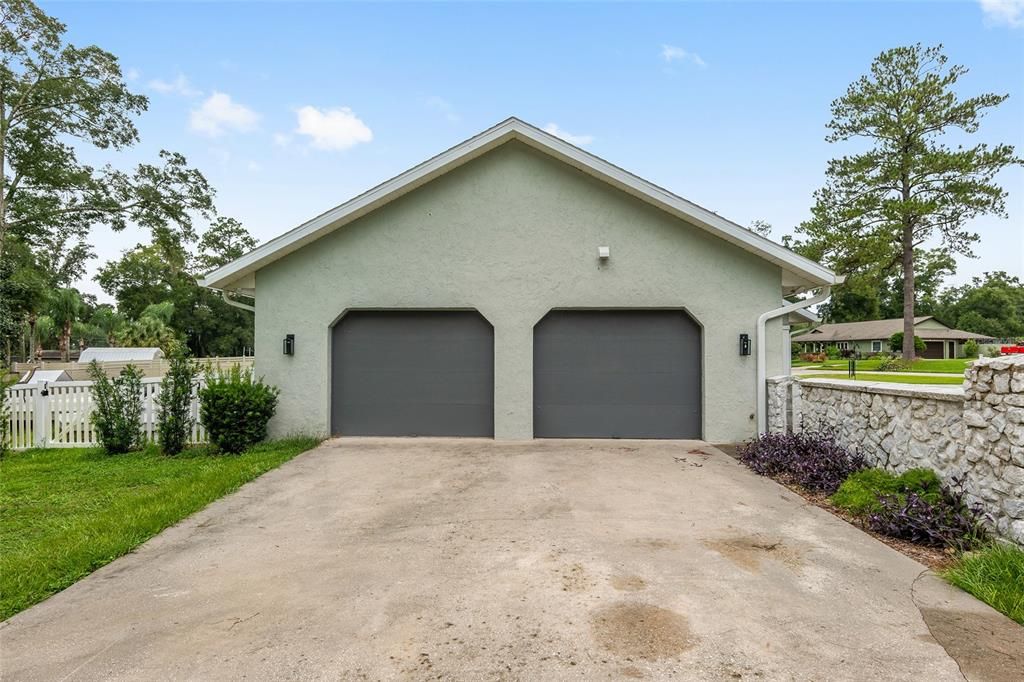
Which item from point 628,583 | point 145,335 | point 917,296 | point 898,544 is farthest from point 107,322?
point 917,296

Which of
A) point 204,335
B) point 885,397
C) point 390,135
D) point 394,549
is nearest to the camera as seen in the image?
point 394,549

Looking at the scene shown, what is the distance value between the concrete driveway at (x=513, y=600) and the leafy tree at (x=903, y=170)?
26.0 m

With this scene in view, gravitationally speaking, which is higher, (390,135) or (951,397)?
(390,135)

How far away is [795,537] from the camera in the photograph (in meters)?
4.01

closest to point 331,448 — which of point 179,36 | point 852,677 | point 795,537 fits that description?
point 795,537

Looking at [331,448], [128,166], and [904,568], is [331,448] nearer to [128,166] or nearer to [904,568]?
[904,568]

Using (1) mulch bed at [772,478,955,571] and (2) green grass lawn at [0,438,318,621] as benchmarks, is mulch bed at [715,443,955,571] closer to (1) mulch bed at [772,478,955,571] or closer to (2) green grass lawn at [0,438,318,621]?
(1) mulch bed at [772,478,955,571]

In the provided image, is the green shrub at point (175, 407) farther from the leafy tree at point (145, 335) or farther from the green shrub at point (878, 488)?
the leafy tree at point (145, 335)

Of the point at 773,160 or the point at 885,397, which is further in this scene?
the point at 773,160

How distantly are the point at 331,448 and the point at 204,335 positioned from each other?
44545 millimetres

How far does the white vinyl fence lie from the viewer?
7926mm

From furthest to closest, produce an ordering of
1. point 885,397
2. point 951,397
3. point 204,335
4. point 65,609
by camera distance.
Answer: point 204,335 < point 885,397 < point 951,397 < point 65,609

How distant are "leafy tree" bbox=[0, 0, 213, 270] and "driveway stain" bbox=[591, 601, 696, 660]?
25.4 meters

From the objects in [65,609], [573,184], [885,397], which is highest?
[573,184]
